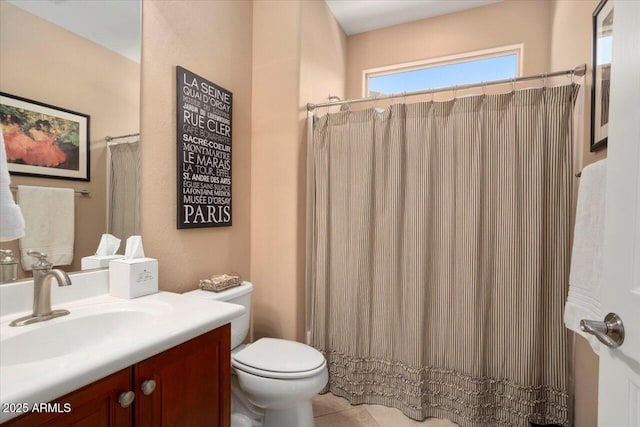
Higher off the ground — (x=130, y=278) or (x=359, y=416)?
(x=130, y=278)

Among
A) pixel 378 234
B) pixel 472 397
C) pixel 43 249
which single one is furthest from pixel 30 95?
pixel 472 397

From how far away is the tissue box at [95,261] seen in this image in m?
1.23

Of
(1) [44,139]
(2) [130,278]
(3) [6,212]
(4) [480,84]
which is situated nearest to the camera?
(3) [6,212]

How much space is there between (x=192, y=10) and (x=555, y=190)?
6.89ft

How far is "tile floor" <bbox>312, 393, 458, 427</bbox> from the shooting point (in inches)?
67.6

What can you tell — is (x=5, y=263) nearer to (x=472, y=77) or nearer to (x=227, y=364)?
(x=227, y=364)

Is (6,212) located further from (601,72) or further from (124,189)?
(601,72)

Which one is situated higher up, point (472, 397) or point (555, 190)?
point (555, 190)

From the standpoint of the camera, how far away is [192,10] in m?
1.64

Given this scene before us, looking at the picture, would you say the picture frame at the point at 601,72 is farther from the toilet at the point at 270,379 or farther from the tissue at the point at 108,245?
the tissue at the point at 108,245

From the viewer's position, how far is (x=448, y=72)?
251 cm

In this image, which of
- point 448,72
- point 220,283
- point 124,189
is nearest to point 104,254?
point 124,189

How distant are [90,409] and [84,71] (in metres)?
1.21

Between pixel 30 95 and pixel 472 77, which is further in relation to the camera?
pixel 472 77
